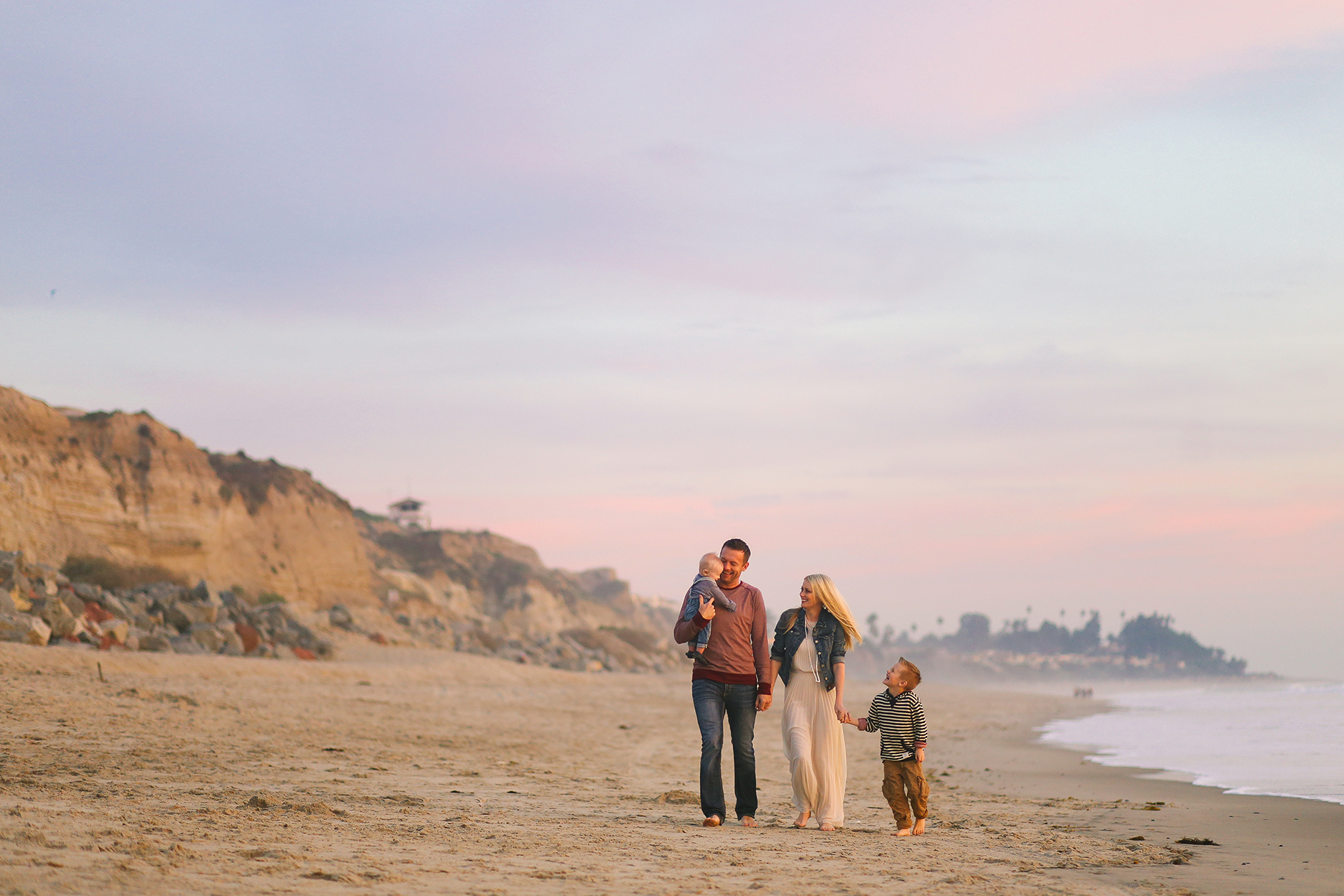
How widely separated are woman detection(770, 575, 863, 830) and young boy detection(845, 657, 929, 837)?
0.28 m

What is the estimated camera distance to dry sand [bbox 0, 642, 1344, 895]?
4895mm

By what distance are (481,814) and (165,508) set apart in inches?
1116

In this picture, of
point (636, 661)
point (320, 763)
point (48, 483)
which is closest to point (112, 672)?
point (320, 763)

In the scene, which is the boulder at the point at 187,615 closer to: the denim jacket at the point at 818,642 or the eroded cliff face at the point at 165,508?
the eroded cliff face at the point at 165,508

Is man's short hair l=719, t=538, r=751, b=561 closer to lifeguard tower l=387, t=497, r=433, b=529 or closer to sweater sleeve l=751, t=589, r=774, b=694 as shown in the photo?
sweater sleeve l=751, t=589, r=774, b=694

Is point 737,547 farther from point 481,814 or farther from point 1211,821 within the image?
point 1211,821

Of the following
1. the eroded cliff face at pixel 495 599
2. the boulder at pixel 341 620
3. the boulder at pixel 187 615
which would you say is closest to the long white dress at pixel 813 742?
the boulder at pixel 187 615

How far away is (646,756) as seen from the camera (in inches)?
504

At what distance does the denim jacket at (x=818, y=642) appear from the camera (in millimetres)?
7176

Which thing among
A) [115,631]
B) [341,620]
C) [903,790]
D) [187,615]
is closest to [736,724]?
[903,790]

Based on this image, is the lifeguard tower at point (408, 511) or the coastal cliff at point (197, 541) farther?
the lifeguard tower at point (408, 511)

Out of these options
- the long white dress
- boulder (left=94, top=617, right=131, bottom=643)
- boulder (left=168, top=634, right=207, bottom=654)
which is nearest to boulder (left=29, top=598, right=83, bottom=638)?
boulder (left=94, top=617, right=131, bottom=643)

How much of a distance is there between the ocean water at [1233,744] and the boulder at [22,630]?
16.0m

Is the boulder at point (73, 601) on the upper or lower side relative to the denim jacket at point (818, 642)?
lower
